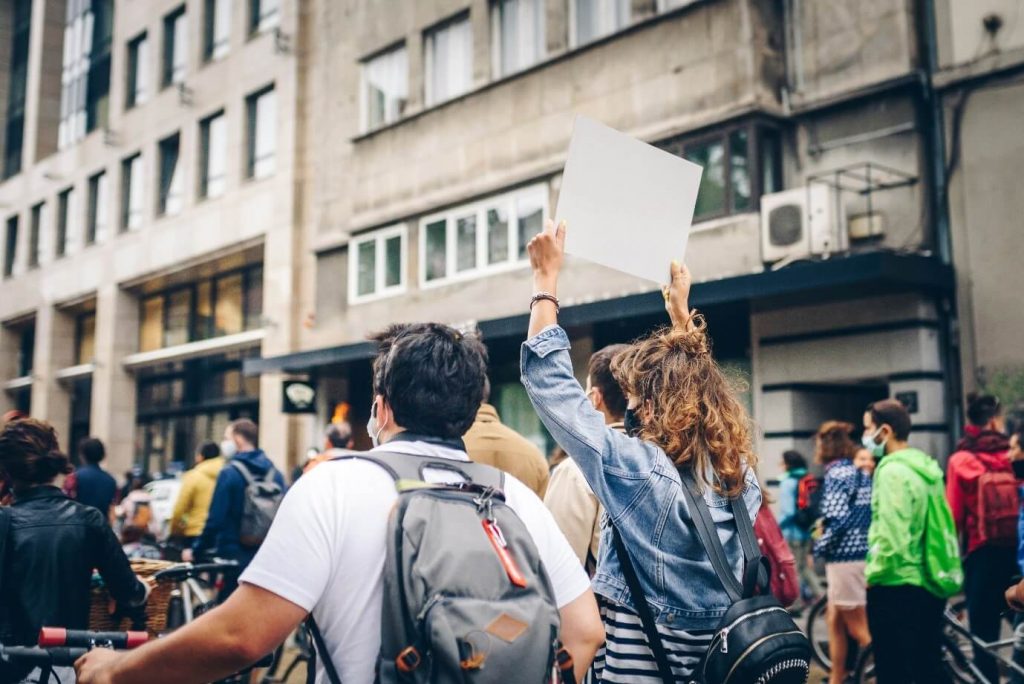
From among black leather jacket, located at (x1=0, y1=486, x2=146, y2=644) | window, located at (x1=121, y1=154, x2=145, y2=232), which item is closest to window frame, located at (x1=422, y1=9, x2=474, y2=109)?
window, located at (x1=121, y1=154, x2=145, y2=232)

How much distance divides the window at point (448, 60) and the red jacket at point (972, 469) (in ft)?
38.3

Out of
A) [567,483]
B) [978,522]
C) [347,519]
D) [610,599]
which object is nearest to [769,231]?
[978,522]

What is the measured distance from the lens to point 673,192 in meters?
3.52

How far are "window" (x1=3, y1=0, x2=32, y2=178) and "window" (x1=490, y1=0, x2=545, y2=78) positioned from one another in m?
24.7

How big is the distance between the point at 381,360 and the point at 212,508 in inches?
230

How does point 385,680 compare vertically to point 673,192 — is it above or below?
below

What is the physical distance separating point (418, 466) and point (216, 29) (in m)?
25.1

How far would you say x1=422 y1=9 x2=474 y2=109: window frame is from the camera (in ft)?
57.1

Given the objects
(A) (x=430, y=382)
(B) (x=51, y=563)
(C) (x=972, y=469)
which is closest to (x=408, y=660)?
(A) (x=430, y=382)

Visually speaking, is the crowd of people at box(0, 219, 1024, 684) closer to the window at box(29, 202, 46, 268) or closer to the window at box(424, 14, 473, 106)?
the window at box(424, 14, 473, 106)

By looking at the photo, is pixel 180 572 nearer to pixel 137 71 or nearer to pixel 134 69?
pixel 137 71

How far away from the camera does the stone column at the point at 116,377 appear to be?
2775 cm

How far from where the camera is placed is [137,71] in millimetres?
28469

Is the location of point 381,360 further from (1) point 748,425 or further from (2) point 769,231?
(2) point 769,231
